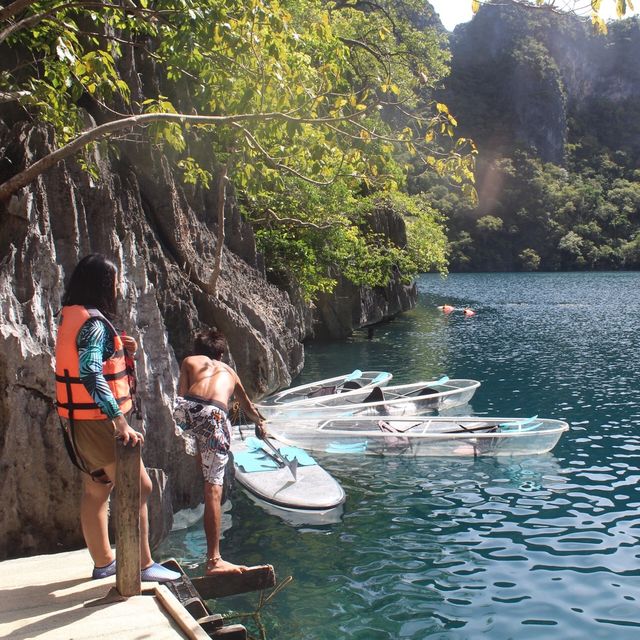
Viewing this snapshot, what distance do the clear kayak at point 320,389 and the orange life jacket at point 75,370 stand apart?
1088cm

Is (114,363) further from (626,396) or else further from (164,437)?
(626,396)

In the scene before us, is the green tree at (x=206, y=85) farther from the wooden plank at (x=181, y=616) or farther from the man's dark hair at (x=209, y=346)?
the wooden plank at (x=181, y=616)

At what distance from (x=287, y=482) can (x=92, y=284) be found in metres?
6.89

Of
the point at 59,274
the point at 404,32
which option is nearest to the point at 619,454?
the point at 59,274

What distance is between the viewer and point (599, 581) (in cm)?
838

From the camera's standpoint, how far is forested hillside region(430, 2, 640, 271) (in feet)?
374

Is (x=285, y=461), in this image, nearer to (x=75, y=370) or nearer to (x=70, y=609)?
(x=70, y=609)

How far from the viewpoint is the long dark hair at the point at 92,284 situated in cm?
498

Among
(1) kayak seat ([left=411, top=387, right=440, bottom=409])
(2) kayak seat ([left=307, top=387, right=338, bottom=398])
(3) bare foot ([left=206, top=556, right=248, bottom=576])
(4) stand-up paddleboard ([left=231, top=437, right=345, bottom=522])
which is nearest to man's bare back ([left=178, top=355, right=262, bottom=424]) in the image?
(3) bare foot ([left=206, top=556, right=248, bottom=576])

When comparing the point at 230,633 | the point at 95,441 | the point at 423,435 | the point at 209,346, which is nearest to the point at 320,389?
the point at 423,435

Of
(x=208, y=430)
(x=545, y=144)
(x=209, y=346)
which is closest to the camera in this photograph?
(x=208, y=430)

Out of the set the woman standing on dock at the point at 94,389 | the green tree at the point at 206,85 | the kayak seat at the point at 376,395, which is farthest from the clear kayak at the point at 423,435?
the woman standing on dock at the point at 94,389

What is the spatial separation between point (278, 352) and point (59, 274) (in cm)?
1014

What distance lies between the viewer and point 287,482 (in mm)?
11156
